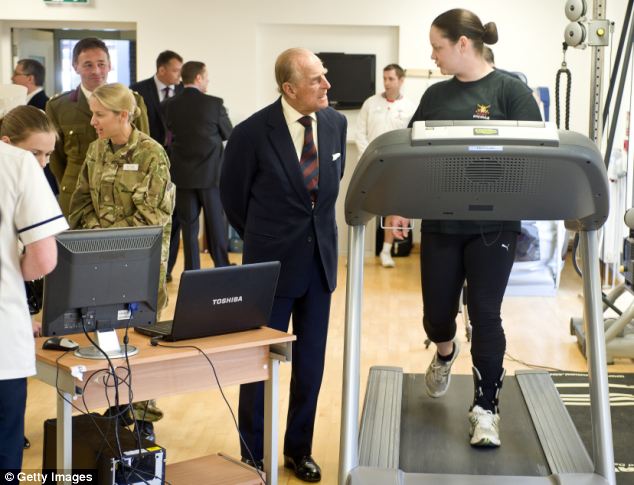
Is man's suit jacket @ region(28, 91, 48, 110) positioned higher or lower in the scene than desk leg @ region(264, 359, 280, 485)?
higher

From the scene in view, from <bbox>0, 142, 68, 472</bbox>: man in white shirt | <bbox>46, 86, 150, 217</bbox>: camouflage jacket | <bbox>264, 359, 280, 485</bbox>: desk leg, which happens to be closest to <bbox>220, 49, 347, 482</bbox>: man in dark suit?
<bbox>264, 359, 280, 485</bbox>: desk leg

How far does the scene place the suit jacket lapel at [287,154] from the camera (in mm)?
3686

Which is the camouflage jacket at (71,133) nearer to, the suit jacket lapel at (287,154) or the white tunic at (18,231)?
the suit jacket lapel at (287,154)

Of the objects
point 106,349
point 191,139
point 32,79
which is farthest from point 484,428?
point 32,79

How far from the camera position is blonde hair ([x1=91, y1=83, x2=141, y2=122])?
13.2 feet

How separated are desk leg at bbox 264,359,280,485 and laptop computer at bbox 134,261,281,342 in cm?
22

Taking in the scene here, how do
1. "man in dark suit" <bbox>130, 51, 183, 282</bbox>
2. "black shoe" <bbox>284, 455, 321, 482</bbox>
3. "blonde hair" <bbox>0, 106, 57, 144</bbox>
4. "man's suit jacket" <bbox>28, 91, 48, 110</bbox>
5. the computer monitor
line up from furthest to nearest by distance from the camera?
"man in dark suit" <bbox>130, 51, 183, 282</bbox> < "man's suit jacket" <bbox>28, 91, 48, 110</bbox> < "black shoe" <bbox>284, 455, 321, 482</bbox> < "blonde hair" <bbox>0, 106, 57, 144</bbox> < the computer monitor

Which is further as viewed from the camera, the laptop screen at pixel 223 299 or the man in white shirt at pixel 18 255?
the laptop screen at pixel 223 299

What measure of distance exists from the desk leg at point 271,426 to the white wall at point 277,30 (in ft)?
22.4

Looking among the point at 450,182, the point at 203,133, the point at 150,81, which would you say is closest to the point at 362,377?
the point at 450,182

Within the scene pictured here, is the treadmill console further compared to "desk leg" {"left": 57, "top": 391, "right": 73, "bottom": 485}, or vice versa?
"desk leg" {"left": 57, "top": 391, "right": 73, "bottom": 485}

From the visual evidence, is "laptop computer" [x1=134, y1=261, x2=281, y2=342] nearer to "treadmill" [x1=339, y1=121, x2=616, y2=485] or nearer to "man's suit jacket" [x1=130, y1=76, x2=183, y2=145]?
"treadmill" [x1=339, y1=121, x2=616, y2=485]

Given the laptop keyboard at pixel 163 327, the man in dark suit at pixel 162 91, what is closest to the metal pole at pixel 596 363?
the laptop keyboard at pixel 163 327

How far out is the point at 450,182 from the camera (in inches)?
112
